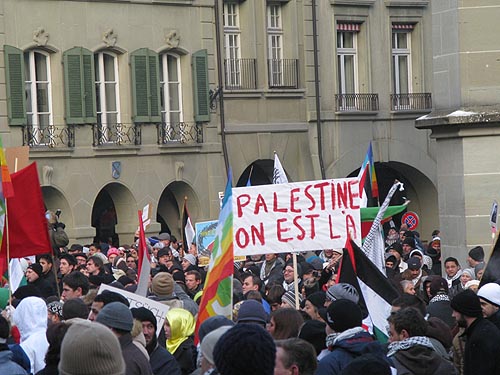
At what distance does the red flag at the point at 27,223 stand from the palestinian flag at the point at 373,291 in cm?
281

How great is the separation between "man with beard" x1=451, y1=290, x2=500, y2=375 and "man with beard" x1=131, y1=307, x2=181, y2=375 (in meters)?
1.74

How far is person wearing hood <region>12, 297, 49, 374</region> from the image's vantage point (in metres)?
9.55

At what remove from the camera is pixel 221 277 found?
10266mm

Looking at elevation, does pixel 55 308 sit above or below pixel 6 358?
below

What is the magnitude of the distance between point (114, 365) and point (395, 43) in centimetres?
3295

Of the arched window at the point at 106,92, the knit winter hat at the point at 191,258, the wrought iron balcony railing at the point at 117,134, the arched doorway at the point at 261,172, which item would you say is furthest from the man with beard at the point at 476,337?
the arched doorway at the point at 261,172

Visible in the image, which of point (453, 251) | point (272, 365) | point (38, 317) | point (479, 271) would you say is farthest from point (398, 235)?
point (272, 365)

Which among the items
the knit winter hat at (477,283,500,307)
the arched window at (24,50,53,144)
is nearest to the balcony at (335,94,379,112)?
the arched window at (24,50,53,144)

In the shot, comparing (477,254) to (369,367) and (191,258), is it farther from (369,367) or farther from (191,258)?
(369,367)

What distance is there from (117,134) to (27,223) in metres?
19.1

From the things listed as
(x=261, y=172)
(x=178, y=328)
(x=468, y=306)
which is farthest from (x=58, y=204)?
(x=468, y=306)

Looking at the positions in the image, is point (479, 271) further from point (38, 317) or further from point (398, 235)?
point (398, 235)

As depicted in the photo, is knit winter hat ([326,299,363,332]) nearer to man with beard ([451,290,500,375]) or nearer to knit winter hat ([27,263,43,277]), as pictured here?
man with beard ([451,290,500,375])

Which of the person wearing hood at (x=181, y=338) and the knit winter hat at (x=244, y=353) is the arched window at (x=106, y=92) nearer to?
the person wearing hood at (x=181, y=338)
